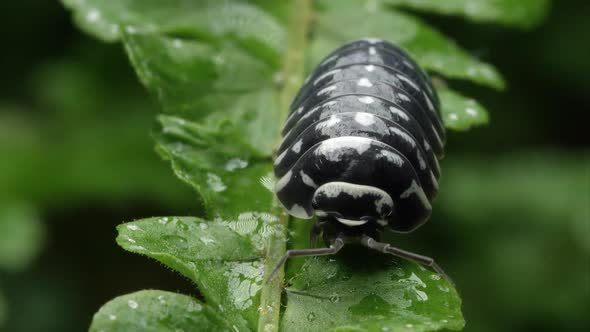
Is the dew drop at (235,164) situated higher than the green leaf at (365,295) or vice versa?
the dew drop at (235,164)

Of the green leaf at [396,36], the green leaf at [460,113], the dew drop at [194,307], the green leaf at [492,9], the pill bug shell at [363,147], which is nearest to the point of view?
the dew drop at [194,307]

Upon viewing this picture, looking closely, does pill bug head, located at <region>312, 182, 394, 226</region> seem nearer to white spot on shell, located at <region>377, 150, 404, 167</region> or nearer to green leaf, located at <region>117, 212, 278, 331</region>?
white spot on shell, located at <region>377, 150, 404, 167</region>

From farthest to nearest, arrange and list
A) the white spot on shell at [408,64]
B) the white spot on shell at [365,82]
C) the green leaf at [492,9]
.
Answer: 1. the green leaf at [492,9]
2. the white spot on shell at [408,64]
3. the white spot on shell at [365,82]

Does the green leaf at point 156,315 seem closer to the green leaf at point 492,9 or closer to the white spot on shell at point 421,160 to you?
the white spot on shell at point 421,160

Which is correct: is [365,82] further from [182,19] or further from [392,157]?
[182,19]

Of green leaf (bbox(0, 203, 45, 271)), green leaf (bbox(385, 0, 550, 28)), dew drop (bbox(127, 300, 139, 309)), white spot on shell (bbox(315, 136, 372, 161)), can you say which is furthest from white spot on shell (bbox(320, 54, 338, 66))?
green leaf (bbox(0, 203, 45, 271))

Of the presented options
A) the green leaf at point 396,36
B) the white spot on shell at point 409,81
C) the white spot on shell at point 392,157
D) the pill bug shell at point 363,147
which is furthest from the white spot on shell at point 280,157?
the green leaf at point 396,36

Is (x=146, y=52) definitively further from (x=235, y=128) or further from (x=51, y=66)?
(x=51, y=66)
